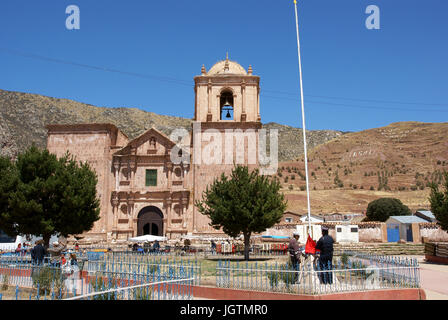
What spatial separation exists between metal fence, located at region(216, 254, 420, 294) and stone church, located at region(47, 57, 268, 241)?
2057 cm

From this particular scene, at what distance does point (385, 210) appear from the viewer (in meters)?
51.4

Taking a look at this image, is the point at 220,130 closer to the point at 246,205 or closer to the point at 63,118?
the point at 246,205

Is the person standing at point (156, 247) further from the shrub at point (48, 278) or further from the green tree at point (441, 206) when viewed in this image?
A: the green tree at point (441, 206)

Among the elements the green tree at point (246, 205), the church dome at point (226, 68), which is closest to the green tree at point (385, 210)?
the church dome at point (226, 68)

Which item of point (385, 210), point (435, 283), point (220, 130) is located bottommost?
point (435, 283)

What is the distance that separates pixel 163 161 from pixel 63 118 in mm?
71660

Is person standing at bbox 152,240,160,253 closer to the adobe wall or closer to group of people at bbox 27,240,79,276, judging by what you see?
group of people at bbox 27,240,79,276

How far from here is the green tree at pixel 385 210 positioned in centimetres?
5122

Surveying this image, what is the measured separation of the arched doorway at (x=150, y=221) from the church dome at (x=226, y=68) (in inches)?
480

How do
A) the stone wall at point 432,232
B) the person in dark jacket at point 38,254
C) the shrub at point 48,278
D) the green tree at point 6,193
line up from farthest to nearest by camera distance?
the stone wall at point 432,232
the green tree at point 6,193
the person in dark jacket at point 38,254
the shrub at point 48,278

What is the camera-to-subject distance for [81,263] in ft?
47.5

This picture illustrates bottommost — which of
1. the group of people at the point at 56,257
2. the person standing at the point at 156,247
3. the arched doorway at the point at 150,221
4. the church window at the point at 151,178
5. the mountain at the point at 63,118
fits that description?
the person standing at the point at 156,247

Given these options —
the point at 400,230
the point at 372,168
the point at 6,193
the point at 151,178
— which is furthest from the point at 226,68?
the point at 372,168

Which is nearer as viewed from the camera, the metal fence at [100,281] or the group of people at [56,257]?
the metal fence at [100,281]
